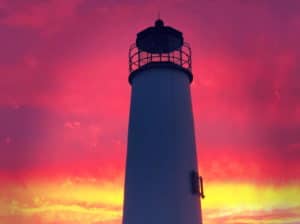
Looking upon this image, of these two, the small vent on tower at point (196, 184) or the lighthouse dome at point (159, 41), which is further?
the lighthouse dome at point (159, 41)

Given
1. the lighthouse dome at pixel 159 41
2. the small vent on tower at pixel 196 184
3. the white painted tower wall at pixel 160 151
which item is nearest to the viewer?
the white painted tower wall at pixel 160 151

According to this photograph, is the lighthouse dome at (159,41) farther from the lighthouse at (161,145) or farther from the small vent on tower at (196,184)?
the small vent on tower at (196,184)

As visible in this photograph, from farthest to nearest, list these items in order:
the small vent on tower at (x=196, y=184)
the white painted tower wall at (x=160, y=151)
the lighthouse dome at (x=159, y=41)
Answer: the lighthouse dome at (x=159, y=41)
the small vent on tower at (x=196, y=184)
the white painted tower wall at (x=160, y=151)

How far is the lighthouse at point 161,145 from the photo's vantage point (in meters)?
18.2

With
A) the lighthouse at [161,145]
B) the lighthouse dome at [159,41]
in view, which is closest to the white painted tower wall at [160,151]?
the lighthouse at [161,145]

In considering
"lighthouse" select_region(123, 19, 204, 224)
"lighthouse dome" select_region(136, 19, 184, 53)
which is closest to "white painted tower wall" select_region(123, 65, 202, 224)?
"lighthouse" select_region(123, 19, 204, 224)

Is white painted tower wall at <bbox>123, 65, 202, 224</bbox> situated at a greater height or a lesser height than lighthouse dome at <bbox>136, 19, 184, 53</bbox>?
lesser

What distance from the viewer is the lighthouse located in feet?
59.7

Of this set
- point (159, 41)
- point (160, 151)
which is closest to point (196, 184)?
point (160, 151)

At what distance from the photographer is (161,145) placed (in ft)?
61.9

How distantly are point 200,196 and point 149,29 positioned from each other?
8.47 m

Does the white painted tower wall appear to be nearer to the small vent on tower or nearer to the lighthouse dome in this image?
the small vent on tower

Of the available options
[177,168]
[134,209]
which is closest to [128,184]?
[134,209]

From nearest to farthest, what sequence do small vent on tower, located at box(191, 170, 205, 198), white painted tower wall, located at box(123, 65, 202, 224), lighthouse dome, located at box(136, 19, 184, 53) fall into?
white painted tower wall, located at box(123, 65, 202, 224) < small vent on tower, located at box(191, 170, 205, 198) < lighthouse dome, located at box(136, 19, 184, 53)
